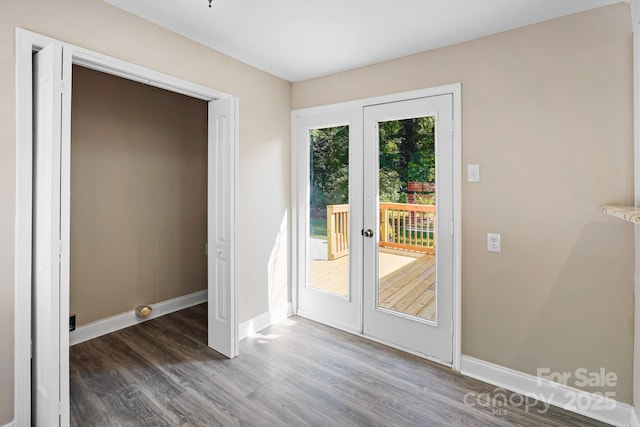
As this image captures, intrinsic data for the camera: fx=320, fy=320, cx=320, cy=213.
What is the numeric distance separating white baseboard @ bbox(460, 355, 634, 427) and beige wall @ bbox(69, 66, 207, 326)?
3.08 metres

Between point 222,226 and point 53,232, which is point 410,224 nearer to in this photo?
point 222,226

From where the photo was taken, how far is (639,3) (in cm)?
171

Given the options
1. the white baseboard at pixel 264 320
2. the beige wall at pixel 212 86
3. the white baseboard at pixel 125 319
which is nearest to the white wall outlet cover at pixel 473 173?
the beige wall at pixel 212 86

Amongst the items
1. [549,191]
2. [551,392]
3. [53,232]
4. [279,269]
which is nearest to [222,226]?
[279,269]

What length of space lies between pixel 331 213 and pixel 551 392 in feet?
7.07

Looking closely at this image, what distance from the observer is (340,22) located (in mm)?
2207

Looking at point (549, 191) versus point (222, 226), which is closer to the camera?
point (549, 191)

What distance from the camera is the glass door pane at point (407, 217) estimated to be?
264 centimetres

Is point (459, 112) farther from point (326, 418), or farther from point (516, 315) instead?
point (326, 418)


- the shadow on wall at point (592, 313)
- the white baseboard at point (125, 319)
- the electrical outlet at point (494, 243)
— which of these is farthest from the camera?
the white baseboard at point (125, 319)

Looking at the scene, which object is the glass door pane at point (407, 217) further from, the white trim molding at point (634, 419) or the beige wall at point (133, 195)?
the beige wall at point (133, 195)

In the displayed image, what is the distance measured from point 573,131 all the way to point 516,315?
1284mm

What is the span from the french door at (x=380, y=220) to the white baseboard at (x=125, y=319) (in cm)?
133

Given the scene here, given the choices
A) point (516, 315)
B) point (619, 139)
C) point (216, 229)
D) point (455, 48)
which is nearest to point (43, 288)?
point (216, 229)
